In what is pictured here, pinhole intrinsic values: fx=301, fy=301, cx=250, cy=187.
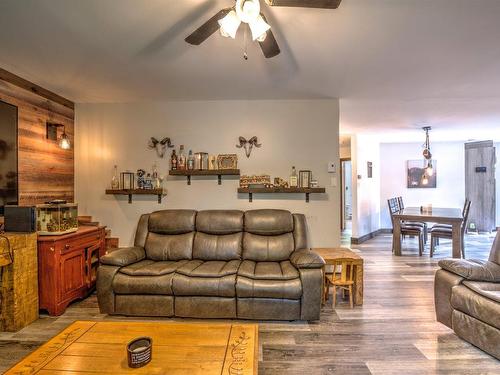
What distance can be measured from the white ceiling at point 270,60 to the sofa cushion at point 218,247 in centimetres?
174

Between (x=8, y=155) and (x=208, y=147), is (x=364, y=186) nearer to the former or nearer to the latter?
(x=208, y=147)

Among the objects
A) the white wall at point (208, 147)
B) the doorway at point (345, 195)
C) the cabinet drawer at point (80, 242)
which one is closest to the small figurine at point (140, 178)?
the white wall at point (208, 147)

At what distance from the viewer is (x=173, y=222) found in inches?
139

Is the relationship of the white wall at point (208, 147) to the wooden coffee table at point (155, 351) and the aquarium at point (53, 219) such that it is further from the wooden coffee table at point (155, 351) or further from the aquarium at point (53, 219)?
the wooden coffee table at point (155, 351)

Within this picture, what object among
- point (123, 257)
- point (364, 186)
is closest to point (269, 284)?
point (123, 257)

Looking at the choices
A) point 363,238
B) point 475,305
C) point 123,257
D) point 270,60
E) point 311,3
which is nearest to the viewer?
point 311,3

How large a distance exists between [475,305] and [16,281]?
3.78 metres

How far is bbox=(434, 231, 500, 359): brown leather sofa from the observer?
7.20 ft

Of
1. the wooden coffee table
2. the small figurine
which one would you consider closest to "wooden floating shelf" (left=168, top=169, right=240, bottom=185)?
the small figurine

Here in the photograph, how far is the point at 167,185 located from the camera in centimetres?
402

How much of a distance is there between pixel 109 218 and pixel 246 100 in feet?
7.95

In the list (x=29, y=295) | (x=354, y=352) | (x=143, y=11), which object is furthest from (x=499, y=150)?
(x=29, y=295)

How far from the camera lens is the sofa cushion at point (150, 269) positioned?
288 cm

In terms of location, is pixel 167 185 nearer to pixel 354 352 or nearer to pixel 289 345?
pixel 289 345
